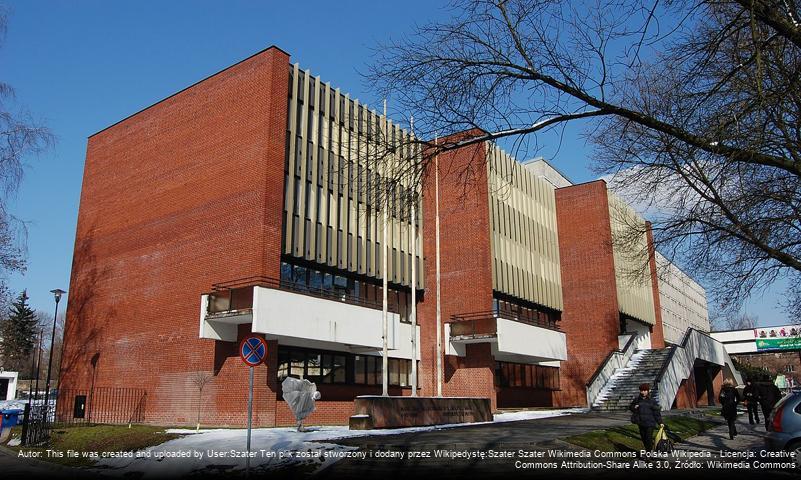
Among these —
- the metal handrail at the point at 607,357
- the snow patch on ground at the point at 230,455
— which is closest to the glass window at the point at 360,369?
the snow patch on ground at the point at 230,455

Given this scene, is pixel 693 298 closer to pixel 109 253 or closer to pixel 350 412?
pixel 350 412

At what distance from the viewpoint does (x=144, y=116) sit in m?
29.3

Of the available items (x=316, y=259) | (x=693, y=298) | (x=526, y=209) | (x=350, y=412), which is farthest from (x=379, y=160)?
(x=693, y=298)

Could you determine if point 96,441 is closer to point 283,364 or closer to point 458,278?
point 283,364

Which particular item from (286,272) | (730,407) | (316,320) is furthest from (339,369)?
(730,407)

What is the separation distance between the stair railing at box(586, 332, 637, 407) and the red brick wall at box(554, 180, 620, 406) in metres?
1.02

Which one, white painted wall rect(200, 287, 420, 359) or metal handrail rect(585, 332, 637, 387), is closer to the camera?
white painted wall rect(200, 287, 420, 359)

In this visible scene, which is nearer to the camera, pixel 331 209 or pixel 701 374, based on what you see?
pixel 331 209

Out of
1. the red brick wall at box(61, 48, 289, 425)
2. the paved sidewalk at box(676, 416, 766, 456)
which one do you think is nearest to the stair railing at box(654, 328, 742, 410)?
the paved sidewalk at box(676, 416, 766, 456)

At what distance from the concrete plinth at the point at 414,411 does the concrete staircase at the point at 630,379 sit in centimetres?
950

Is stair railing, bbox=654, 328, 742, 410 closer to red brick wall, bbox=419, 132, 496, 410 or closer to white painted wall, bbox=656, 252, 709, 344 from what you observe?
white painted wall, bbox=656, 252, 709, 344

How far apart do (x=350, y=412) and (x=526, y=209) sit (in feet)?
58.5

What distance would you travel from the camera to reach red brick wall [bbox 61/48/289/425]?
2266cm

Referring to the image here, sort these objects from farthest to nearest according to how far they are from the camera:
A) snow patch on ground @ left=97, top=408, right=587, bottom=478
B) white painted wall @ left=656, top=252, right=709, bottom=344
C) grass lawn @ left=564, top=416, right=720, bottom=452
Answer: white painted wall @ left=656, top=252, right=709, bottom=344 → grass lawn @ left=564, top=416, right=720, bottom=452 → snow patch on ground @ left=97, top=408, right=587, bottom=478
